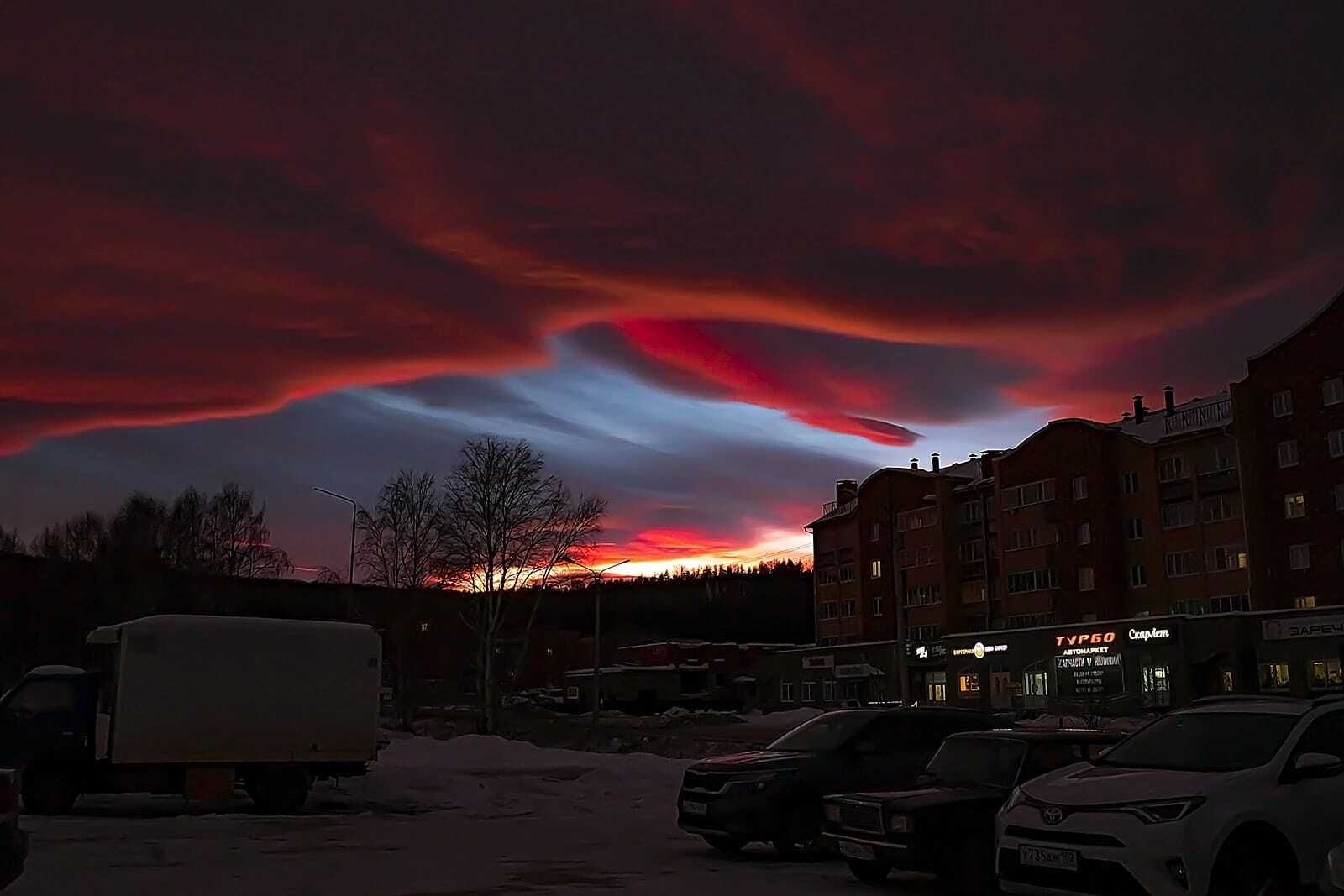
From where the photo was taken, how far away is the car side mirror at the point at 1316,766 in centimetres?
916

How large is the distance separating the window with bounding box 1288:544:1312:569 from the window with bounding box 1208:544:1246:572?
3044 mm

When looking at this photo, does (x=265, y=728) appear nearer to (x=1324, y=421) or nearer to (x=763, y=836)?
(x=763, y=836)

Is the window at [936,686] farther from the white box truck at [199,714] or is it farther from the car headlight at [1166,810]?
the car headlight at [1166,810]

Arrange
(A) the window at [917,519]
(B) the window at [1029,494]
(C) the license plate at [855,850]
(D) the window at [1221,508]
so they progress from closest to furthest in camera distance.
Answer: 1. (C) the license plate at [855,850]
2. (D) the window at [1221,508]
3. (B) the window at [1029,494]
4. (A) the window at [917,519]

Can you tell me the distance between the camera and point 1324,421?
58375 mm

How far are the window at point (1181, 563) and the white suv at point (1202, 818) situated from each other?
5962 cm

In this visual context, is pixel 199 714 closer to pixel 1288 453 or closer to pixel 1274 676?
pixel 1274 676

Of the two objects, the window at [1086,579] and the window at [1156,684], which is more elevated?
the window at [1086,579]

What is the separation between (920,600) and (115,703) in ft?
225

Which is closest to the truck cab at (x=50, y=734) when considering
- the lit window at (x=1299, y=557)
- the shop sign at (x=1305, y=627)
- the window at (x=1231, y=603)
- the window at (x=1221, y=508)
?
the shop sign at (x=1305, y=627)

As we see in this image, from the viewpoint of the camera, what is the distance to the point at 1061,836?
30.9 ft

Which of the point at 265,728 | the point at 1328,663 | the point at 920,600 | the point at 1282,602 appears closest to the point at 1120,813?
the point at 265,728

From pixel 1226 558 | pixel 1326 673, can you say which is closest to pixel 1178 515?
pixel 1226 558

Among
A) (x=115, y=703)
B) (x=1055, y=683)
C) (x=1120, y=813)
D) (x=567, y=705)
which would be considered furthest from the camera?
(x=567, y=705)
